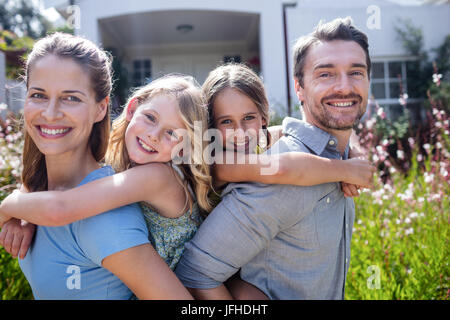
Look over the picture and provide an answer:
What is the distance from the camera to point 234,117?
2021 millimetres

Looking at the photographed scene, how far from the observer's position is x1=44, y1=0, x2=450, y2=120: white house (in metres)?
8.74

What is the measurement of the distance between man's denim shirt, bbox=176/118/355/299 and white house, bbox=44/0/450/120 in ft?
20.5

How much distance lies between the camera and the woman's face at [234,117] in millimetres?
2018

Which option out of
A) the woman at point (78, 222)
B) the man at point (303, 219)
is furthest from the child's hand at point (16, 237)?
the man at point (303, 219)

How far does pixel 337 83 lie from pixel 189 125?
28.3 inches

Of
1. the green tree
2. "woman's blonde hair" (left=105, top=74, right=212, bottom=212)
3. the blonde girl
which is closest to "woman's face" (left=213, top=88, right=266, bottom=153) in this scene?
the blonde girl

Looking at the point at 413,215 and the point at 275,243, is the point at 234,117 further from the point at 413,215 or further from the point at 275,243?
the point at 413,215

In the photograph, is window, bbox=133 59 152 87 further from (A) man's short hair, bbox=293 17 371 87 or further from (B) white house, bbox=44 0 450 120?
(A) man's short hair, bbox=293 17 371 87

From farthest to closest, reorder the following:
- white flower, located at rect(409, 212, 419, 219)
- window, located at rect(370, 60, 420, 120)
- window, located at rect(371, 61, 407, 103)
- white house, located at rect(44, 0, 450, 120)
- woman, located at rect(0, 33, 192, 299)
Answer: window, located at rect(371, 61, 407, 103)
window, located at rect(370, 60, 420, 120)
white house, located at rect(44, 0, 450, 120)
white flower, located at rect(409, 212, 419, 219)
woman, located at rect(0, 33, 192, 299)

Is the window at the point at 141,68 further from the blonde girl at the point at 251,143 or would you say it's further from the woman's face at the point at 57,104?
the woman's face at the point at 57,104

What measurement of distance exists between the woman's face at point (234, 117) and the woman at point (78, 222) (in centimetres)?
57
